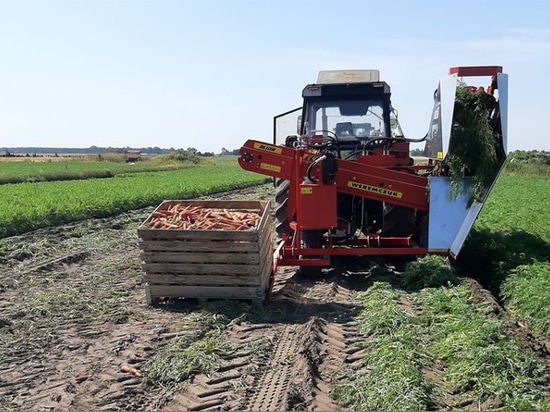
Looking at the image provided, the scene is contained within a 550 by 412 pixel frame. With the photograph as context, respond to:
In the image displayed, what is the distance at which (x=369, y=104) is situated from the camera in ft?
36.4

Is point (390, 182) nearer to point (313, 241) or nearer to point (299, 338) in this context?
point (313, 241)

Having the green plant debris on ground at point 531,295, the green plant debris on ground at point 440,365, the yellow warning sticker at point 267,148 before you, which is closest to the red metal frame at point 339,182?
the yellow warning sticker at point 267,148

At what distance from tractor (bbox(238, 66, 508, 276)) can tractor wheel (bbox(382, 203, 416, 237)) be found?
0.02 metres

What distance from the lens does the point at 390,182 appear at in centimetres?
939

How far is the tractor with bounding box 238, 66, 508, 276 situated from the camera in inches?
350

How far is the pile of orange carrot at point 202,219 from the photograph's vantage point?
8.31 m

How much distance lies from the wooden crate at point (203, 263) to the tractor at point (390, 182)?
1541 millimetres

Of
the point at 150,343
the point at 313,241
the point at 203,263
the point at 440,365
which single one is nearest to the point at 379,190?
the point at 313,241

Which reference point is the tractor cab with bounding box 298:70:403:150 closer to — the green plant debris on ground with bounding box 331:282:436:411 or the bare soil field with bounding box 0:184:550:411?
the bare soil field with bounding box 0:184:550:411

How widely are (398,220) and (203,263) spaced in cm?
358

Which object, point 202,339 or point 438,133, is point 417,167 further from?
point 202,339

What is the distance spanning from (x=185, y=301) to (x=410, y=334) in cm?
321

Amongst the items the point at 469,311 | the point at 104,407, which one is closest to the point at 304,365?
the point at 104,407

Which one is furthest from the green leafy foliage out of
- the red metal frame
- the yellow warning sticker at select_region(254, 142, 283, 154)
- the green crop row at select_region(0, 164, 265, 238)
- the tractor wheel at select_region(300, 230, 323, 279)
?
the green crop row at select_region(0, 164, 265, 238)
